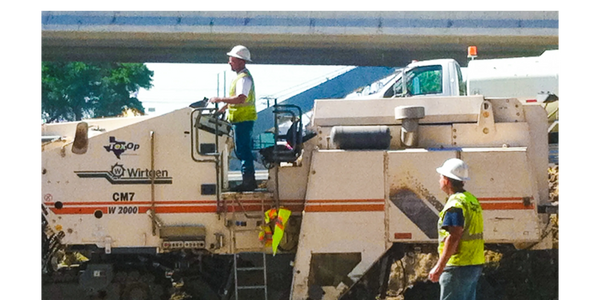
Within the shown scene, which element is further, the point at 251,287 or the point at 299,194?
the point at 251,287

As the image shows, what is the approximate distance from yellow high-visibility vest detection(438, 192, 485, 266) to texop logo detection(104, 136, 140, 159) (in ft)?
11.8

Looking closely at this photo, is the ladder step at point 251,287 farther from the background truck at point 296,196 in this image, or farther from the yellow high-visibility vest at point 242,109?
the yellow high-visibility vest at point 242,109

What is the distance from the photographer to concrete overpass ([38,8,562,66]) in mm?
31375

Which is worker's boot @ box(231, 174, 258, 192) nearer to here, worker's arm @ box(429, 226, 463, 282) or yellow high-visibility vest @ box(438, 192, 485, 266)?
yellow high-visibility vest @ box(438, 192, 485, 266)

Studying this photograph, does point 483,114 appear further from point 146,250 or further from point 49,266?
point 49,266

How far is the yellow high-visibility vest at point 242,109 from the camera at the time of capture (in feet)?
28.3

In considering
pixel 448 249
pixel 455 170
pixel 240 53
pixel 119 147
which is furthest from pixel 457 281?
pixel 119 147

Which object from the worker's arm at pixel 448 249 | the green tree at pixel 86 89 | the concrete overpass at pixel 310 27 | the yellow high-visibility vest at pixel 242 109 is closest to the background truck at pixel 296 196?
the yellow high-visibility vest at pixel 242 109

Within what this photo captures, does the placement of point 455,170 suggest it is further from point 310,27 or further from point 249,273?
point 310,27

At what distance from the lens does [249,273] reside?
8797 millimetres

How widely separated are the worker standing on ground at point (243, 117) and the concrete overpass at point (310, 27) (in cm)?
2309

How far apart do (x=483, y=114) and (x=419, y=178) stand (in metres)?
0.99

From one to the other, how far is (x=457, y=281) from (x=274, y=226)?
8.06 ft

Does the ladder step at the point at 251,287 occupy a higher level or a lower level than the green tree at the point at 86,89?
lower
